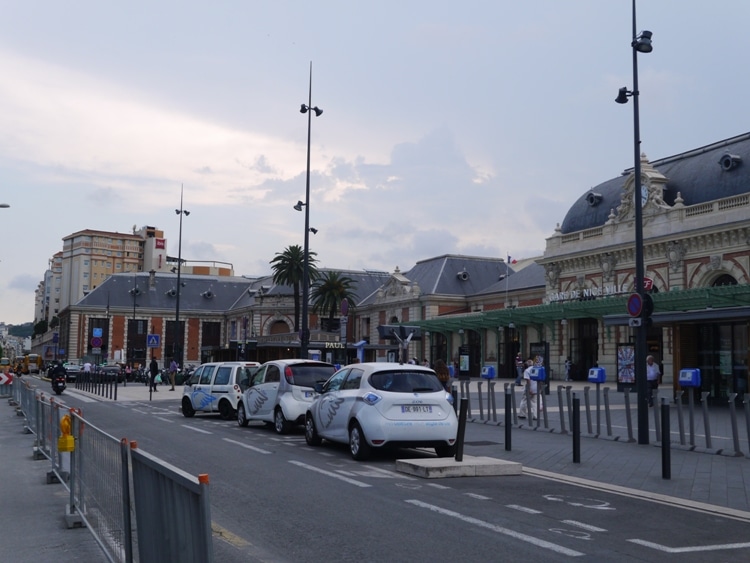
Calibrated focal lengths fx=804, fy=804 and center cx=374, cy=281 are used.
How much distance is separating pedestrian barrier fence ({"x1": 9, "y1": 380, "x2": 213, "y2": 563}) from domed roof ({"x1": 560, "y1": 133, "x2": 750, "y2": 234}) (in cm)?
4647

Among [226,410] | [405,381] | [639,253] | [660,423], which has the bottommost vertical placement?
[226,410]

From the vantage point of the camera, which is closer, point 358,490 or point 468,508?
point 468,508

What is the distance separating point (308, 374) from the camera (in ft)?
61.7

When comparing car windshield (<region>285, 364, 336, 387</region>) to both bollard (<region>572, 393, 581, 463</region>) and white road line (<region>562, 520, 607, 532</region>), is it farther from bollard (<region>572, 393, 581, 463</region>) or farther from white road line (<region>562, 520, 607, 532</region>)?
white road line (<region>562, 520, 607, 532</region>)

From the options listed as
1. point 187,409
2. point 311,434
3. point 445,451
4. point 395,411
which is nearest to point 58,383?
point 187,409

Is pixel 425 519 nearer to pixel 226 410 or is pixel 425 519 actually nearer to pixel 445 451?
pixel 445 451

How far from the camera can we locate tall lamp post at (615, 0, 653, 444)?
54.5 feet

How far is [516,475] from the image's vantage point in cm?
1238

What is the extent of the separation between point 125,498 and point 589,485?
25.0 ft

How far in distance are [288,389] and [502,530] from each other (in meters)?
11.0

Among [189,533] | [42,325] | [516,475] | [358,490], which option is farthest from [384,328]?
[42,325]

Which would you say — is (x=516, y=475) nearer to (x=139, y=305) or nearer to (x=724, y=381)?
(x=724, y=381)

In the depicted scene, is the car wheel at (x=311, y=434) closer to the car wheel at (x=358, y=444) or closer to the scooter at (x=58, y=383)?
the car wheel at (x=358, y=444)

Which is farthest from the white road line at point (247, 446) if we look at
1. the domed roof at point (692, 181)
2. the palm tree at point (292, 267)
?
the palm tree at point (292, 267)
